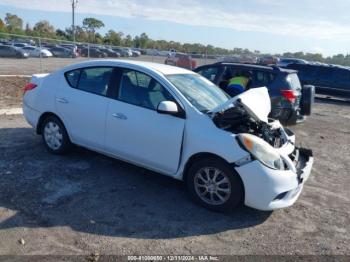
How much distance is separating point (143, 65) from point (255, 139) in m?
1.97

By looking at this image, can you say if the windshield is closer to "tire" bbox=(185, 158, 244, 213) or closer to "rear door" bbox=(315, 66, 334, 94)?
"tire" bbox=(185, 158, 244, 213)

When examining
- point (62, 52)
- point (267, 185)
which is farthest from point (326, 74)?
point (62, 52)

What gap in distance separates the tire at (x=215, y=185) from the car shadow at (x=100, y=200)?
4.9 inches

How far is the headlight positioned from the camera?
4.12m

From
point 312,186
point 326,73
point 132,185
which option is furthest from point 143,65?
point 326,73

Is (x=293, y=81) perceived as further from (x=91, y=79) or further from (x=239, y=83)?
(x=91, y=79)

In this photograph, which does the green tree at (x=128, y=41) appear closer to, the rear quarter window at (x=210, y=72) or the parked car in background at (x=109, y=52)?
the parked car in background at (x=109, y=52)

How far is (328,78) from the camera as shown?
728 inches

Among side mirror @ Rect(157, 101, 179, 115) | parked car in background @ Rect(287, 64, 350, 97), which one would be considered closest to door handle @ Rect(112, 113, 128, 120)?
side mirror @ Rect(157, 101, 179, 115)

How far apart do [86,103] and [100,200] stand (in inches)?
60.0

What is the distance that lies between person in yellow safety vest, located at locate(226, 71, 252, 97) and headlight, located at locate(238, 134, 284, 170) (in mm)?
4268

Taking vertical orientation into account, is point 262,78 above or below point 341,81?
above

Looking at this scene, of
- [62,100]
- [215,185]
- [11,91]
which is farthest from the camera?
[11,91]

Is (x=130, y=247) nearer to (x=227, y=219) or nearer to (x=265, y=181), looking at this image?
(x=227, y=219)
